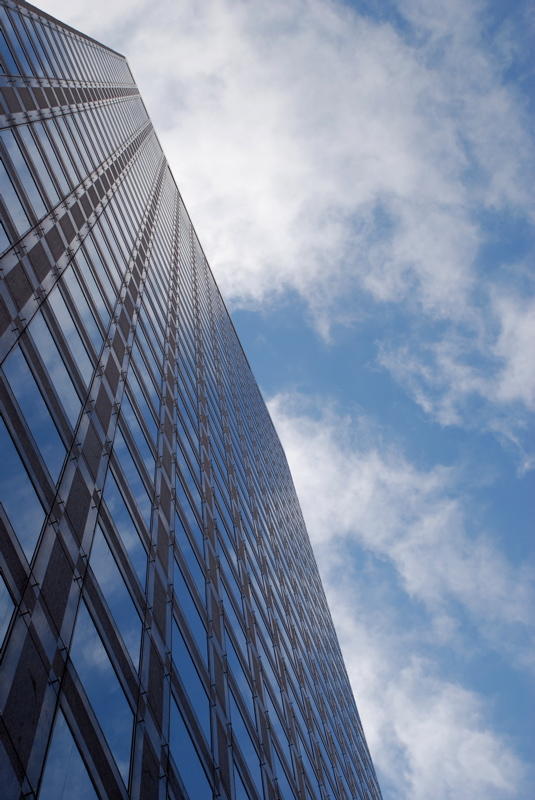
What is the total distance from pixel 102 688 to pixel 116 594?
3.02 m

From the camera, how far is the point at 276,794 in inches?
989

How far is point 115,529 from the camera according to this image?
62.6ft

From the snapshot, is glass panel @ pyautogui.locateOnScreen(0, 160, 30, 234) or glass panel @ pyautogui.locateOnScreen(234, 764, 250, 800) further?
glass panel @ pyautogui.locateOnScreen(234, 764, 250, 800)

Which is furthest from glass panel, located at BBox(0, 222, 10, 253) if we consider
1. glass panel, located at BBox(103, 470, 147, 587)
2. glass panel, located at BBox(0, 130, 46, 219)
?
glass panel, located at BBox(103, 470, 147, 587)

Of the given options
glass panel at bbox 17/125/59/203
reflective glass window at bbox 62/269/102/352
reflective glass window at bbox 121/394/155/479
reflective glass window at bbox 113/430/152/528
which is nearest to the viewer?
reflective glass window at bbox 113/430/152/528

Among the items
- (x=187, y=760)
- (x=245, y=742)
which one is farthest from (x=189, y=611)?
(x=187, y=760)

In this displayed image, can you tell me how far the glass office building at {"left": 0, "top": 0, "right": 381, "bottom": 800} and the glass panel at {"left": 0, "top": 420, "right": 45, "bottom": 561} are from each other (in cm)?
5

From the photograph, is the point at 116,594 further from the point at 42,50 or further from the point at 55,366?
the point at 42,50

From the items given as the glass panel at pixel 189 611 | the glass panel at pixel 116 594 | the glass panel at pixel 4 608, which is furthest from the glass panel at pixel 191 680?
the glass panel at pixel 4 608

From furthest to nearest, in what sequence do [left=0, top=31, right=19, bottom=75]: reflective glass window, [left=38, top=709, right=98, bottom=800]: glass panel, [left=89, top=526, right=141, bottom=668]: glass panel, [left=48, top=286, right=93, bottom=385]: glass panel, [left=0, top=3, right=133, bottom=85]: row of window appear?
[left=0, top=3, right=133, bottom=85]: row of window
[left=0, top=31, right=19, bottom=75]: reflective glass window
[left=48, top=286, right=93, bottom=385]: glass panel
[left=89, top=526, right=141, bottom=668]: glass panel
[left=38, top=709, right=98, bottom=800]: glass panel

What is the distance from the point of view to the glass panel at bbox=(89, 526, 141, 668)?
16.8 meters

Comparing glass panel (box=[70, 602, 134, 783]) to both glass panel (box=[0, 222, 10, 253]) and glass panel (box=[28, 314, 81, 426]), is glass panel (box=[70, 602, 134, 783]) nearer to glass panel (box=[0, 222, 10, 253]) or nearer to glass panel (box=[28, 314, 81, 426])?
glass panel (box=[28, 314, 81, 426])

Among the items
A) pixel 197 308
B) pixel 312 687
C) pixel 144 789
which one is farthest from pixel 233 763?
pixel 197 308

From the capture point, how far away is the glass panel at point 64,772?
38.2ft
